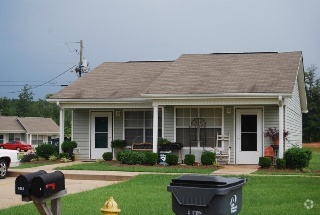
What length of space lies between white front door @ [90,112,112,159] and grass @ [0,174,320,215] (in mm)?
8408

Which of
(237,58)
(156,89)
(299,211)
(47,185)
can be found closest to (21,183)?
(47,185)

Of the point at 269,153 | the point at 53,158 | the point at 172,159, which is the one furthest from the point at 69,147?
the point at 269,153

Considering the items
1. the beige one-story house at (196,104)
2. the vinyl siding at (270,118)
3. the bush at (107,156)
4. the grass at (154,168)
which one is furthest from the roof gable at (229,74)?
the bush at (107,156)

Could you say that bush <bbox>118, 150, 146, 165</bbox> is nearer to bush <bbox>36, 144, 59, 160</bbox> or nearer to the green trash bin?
bush <bbox>36, 144, 59, 160</bbox>

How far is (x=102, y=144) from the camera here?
78.4 feet

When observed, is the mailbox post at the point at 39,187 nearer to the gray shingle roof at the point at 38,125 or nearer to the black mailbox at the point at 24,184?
the black mailbox at the point at 24,184

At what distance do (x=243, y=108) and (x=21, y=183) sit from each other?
16158 millimetres

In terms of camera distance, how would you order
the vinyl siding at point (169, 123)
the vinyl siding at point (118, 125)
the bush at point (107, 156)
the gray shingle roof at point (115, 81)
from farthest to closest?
1. the vinyl siding at point (118, 125)
2. the gray shingle roof at point (115, 81)
3. the vinyl siding at point (169, 123)
4. the bush at point (107, 156)

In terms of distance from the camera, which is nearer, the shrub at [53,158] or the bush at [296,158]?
the bush at [296,158]

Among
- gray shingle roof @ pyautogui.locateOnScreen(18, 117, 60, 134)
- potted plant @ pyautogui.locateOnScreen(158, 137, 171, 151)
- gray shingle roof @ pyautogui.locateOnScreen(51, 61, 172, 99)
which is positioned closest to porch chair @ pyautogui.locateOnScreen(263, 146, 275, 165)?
potted plant @ pyautogui.locateOnScreen(158, 137, 171, 151)

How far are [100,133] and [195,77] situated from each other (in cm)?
492

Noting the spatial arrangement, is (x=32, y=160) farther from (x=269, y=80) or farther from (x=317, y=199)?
(x=317, y=199)

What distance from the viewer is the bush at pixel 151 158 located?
20172 mm

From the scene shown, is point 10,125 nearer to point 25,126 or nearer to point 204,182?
point 25,126
